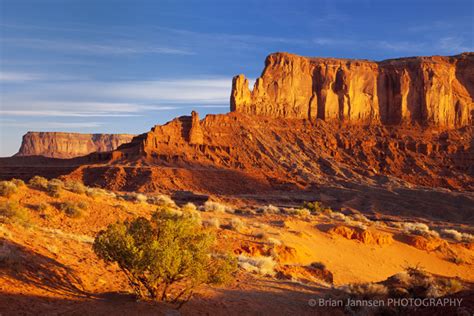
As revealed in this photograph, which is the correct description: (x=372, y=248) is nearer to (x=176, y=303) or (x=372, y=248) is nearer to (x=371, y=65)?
(x=176, y=303)

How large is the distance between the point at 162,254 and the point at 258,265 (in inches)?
259

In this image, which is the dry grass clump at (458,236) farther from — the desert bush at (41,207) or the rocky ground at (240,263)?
the desert bush at (41,207)

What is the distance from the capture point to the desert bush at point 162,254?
28.2ft

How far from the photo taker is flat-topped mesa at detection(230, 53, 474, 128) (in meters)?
88.3

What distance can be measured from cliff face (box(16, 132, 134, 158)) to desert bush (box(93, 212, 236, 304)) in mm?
149298

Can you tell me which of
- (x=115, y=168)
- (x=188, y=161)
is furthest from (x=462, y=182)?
(x=115, y=168)

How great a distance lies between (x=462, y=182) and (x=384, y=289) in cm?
6939

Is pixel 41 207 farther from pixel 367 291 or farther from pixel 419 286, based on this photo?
pixel 419 286

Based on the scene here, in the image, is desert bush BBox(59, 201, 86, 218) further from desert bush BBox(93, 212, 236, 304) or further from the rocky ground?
desert bush BBox(93, 212, 236, 304)

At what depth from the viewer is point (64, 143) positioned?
514ft

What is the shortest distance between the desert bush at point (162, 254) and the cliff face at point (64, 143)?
149298mm

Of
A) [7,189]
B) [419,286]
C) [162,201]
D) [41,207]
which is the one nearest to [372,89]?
[162,201]

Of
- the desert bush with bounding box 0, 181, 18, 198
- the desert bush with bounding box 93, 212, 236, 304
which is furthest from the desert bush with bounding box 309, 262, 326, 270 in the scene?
the desert bush with bounding box 0, 181, 18, 198

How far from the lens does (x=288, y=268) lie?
15.3 metres
